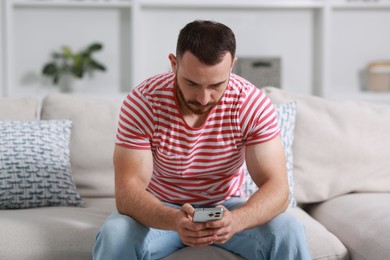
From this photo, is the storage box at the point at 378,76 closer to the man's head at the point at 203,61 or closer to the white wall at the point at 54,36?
the white wall at the point at 54,36

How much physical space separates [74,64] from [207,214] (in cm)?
284

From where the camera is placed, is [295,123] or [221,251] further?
[295,123]

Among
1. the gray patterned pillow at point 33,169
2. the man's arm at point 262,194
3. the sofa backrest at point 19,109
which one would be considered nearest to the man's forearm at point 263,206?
the man's arm at point 262,194

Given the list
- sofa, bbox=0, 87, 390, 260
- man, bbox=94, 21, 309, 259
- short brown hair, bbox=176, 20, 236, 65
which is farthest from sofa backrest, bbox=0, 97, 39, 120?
short brown hair, bbox=176, 20, 236, 65

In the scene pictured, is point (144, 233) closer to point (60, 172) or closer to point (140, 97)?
point (140, 97)

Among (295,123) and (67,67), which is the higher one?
(67,67)

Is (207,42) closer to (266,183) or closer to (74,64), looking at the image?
(266,183)

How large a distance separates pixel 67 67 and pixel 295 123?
84.9 inches

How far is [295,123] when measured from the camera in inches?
102

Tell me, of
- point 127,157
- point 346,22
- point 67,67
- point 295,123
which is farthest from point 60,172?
point 346,22

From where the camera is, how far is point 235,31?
448cm

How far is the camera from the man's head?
180 centimetres

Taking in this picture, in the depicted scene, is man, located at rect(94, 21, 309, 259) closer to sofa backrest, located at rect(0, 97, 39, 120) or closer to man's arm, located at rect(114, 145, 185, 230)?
man's arm, located at rect(114, 145, 185, 230)

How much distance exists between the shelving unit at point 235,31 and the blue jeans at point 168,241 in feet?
7.95
